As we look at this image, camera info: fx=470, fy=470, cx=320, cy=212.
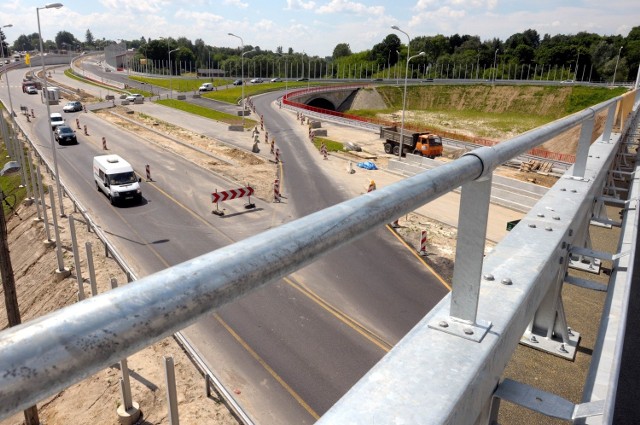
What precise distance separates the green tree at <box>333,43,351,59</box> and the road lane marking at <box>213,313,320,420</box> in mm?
187207

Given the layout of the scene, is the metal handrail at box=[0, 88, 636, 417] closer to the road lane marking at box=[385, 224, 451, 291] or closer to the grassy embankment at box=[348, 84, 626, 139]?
the road lane marking at box=[385, 224, 451, 291]

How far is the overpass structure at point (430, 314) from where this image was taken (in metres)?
0.96

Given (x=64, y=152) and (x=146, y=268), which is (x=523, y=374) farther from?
(x=64, y=152)

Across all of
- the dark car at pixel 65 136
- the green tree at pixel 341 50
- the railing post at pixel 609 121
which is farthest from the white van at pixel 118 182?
the green tree at pixel 341 50

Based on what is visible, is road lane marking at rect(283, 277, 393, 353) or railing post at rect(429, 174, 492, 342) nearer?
railing post at rect(429, 174, 492, 342)

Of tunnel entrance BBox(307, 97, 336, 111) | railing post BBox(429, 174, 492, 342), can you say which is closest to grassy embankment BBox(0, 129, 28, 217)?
railing post BBox(429, 174, 492, 342)

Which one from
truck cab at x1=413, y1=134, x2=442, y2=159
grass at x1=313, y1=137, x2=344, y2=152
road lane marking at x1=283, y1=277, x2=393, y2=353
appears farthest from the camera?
grass at x1=313, y1=137, x2=344, y2=152

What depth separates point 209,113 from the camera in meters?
61.6

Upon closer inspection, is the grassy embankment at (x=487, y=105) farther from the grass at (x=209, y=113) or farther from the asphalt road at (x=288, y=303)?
the asphalt road at (x=288, y=303)

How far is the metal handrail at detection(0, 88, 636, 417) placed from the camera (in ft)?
2.91

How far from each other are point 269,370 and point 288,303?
3540 mm

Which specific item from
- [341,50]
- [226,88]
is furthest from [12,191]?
[341,50]

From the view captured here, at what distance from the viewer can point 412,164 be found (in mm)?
35750

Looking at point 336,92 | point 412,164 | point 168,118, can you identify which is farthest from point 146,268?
point 336,92
